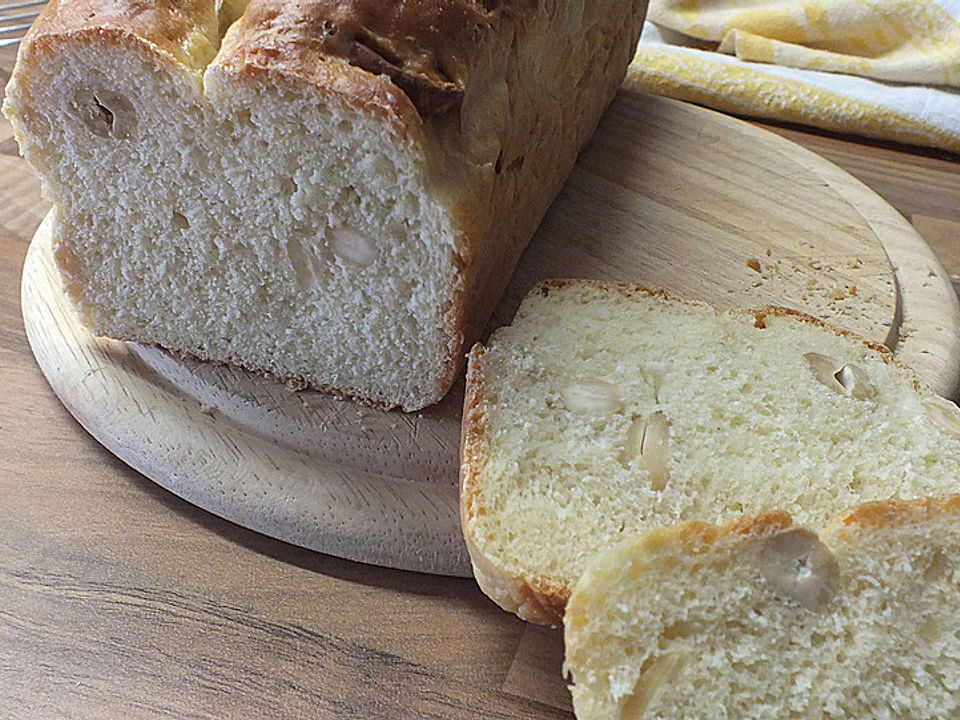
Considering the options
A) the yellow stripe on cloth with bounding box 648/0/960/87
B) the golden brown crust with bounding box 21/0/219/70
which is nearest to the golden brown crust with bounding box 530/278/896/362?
the golden brown crust with bounding box 21/0/219/70

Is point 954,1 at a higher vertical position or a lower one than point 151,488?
higher

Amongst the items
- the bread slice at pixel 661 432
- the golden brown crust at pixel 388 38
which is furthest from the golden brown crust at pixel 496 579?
the golden brown crust at pixel 388 38

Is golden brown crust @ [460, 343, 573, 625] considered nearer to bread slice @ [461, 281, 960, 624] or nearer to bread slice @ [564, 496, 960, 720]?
bread slice @ [461, 281, 960, 624]

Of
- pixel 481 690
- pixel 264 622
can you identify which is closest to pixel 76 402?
pixel 264 622

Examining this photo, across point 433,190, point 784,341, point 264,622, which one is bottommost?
point 264,622

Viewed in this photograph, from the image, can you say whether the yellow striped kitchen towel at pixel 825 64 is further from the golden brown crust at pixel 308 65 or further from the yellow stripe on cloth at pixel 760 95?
the golden brown crust at pixel 308 65

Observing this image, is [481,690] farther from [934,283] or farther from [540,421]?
[934,283]
